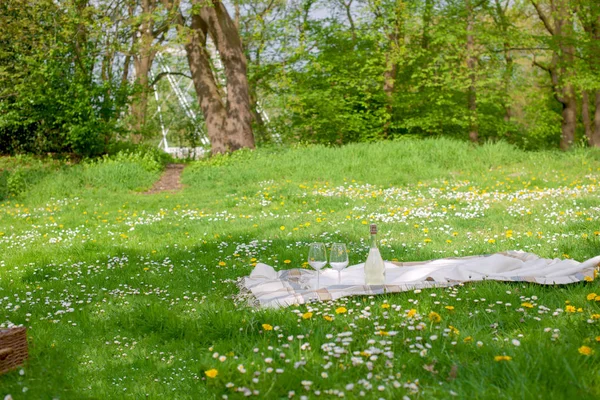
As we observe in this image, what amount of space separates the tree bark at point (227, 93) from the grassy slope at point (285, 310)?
5894 mm

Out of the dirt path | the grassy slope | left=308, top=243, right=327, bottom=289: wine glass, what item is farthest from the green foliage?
left=308, top=243, right=327, bottom=289: wine glass

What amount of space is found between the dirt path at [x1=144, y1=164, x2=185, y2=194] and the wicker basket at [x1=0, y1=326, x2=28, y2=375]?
39.9 ft

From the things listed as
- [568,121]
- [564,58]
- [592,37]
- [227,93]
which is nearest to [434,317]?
[227,93]

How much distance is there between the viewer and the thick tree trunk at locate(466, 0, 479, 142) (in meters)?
23.5

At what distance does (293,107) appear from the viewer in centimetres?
2305

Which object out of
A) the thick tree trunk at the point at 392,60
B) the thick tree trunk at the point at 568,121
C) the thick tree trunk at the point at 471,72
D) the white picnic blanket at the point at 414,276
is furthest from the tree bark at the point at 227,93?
the white picnic blanket at the point at 414,276

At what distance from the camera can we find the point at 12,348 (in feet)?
12.7

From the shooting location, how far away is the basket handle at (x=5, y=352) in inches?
147

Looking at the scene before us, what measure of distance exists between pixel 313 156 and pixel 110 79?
810 centimetres

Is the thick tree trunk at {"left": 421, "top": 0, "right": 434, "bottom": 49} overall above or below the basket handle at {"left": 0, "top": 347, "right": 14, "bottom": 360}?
above

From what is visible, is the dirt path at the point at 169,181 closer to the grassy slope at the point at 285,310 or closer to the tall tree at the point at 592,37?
the grassy slope at the point at 285,310

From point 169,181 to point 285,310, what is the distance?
13540mm

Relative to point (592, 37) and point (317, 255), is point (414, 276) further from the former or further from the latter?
point (592, 37)

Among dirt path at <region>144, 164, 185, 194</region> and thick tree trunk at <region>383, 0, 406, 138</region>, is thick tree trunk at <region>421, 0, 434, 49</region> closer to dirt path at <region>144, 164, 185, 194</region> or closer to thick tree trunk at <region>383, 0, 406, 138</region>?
thick tree trunk at <region>383, 0, 406, 138</region>
